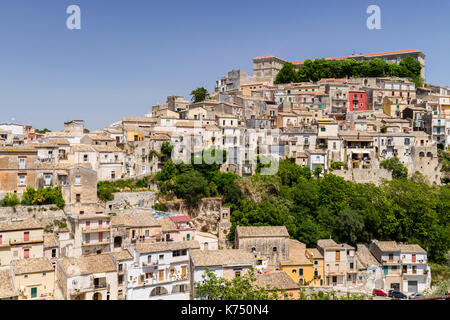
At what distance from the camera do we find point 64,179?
890 inches

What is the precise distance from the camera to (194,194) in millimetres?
25312

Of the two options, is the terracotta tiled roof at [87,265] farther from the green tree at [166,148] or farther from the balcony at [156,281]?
the green tree at [166,148]

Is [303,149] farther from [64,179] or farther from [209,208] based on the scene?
[64,179]

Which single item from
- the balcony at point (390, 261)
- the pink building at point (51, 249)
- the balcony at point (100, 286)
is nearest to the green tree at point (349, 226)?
the balcony at point (390, 261)

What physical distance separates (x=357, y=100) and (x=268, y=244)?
27.2 metres

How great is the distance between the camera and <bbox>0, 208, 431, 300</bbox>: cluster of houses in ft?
55.1

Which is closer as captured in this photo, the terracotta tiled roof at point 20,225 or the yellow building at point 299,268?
the terracotta tiled roof at point 20,225

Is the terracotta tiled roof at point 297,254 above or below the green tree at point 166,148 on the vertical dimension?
below

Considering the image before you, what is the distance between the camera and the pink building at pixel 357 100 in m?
42.7

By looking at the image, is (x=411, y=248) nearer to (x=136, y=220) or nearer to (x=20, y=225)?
(x=136, y=220)

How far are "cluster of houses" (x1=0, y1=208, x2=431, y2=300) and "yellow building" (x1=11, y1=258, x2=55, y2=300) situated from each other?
0.12 ft

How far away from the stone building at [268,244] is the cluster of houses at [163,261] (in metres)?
0.05

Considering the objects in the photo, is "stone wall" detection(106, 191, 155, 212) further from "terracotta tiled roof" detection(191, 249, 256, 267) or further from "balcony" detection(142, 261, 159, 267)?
"terracotta tiled roof" detection(191, 249, 256, 267)

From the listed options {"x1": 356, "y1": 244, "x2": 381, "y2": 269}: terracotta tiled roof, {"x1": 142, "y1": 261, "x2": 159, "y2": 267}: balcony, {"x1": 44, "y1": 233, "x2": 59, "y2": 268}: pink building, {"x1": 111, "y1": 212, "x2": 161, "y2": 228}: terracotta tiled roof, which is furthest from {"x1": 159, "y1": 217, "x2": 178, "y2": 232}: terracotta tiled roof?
{"x1": 356, "y1": 244, "x2": 381, "y2": 269}: terracotta tiled roof
